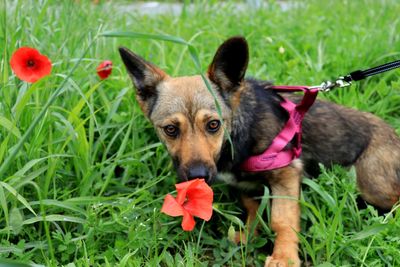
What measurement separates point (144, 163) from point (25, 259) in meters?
1.10

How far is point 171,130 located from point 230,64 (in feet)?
1.65

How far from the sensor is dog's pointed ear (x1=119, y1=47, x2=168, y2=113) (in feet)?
10.7

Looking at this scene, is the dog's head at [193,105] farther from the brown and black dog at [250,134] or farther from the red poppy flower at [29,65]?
the red poppy flower at [29,65]

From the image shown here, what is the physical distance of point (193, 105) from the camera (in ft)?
Result: 10.3

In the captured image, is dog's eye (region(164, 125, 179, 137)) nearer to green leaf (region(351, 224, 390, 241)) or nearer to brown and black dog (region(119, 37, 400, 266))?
brown and black dog (region(119, 37, 400, 266))

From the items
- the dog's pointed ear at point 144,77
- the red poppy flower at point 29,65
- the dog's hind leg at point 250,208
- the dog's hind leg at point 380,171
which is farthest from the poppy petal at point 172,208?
the dog's hind leg at point 380,171

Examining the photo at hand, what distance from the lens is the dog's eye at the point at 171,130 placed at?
3131mm

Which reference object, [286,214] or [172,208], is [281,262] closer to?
[286,214]

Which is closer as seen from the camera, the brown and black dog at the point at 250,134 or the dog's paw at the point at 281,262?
the dog's paw at the point at 281,262

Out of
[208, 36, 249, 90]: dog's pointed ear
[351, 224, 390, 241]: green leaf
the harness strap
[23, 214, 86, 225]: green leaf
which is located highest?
[208, 36, 249, 90]: dog's pointed ear

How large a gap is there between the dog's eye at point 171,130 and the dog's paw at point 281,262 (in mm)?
850

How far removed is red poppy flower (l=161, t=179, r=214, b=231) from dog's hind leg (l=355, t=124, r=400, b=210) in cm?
139

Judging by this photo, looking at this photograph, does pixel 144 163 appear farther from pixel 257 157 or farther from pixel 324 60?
pixel 324 60

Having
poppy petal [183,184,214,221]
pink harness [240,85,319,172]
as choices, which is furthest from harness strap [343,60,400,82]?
poppy petal [183,184,214,221]
